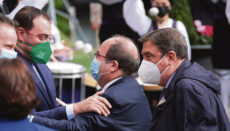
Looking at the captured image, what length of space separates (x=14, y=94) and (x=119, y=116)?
36.2 inches

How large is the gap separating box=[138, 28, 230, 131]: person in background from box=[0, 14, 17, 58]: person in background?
106 cm

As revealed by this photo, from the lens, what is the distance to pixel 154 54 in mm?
2811

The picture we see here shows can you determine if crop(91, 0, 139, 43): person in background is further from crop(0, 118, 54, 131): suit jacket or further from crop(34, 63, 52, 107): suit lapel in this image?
crop(0, 118, 54, 131): suit jacket

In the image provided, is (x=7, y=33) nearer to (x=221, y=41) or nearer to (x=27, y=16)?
(x=27, y=16)

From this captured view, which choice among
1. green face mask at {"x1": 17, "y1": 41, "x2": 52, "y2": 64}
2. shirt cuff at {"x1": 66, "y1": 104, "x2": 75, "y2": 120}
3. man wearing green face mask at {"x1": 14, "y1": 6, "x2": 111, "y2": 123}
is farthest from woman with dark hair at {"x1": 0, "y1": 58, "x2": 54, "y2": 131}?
green face mask at {"x1": 17, "y1": 41, "x2": 52, "y2": 64}

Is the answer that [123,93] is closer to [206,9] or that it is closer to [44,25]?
[44,25]

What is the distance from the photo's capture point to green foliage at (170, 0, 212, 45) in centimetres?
648

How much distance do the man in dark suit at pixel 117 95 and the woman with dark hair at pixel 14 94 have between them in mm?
404

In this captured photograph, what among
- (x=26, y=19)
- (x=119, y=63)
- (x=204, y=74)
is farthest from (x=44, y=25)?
(x=204, y=74)

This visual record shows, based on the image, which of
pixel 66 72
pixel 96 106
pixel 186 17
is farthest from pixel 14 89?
pixel 186 17

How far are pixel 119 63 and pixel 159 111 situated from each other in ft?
1.58

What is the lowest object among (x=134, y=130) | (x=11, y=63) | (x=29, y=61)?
(x=134, y=130)

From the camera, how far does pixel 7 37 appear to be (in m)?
2.82

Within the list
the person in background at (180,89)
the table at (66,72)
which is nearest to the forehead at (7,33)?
the person in background at (180,89)
